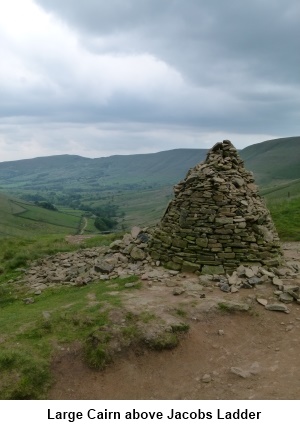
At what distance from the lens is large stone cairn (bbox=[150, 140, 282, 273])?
13609mm

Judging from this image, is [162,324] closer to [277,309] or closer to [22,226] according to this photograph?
[277,309]

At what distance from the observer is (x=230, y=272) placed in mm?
13406

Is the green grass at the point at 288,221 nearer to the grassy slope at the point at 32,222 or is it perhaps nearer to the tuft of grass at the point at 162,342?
the tuft of grass at the point at 162,342

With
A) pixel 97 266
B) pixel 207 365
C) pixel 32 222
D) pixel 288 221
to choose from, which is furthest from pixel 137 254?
pixel 32 222

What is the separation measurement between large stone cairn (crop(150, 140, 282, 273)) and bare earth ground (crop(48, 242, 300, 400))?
9.66ft

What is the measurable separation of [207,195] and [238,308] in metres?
4.83

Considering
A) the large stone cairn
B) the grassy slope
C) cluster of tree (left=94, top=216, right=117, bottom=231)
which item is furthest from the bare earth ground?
cluster of tree (left=94, top=216, right=117, bottom=231)

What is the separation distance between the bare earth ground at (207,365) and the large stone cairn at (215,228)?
2944mm

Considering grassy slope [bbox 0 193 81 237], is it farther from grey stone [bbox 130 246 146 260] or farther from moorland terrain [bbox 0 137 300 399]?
moorland terrain [bbox 0 137 300 399]

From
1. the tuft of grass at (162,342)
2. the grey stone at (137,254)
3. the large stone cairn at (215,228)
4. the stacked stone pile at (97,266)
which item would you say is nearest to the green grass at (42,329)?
the stacked stone pile at (97,266)

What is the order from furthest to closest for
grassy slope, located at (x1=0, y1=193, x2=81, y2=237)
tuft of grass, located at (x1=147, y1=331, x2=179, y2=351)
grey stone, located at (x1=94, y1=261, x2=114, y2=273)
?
grassy slope, located at (x1=0, y1=193, x2=81, y2=237)
grey stone, located at (x1=94, y1=261, x2=114, y2=273)
tuft of grass, located at (x1=147, y1=331, x2=179, y2=351)

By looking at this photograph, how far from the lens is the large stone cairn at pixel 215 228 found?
44.7 feet

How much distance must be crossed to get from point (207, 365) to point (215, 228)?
582cm

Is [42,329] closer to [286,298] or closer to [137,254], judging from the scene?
[137,254]
